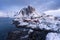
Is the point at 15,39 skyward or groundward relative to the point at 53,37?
groundward

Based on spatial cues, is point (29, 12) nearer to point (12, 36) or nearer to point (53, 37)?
point (12, 36)

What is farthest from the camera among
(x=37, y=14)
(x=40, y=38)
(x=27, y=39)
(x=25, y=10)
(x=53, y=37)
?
(x=37, y=14)

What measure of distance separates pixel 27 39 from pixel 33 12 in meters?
26.8

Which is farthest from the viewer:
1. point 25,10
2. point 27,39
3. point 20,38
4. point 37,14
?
point 37,14

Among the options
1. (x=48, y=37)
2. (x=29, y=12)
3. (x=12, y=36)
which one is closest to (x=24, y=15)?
(x=29, y=12)

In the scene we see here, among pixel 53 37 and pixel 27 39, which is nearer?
pixel 53 37

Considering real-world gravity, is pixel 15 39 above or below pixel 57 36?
below

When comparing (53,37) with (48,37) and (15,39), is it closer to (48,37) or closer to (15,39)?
(48,37)

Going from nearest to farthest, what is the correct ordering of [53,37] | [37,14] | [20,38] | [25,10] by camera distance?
[53,37] < [20,38] < [25,10] < [37,14]

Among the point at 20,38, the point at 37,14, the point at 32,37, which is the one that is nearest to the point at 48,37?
the point at 32,37

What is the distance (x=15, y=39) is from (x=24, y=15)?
83.5 ft

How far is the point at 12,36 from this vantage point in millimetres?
11000

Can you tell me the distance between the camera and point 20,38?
10.5m

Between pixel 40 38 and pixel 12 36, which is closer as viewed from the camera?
pixel 40 38
